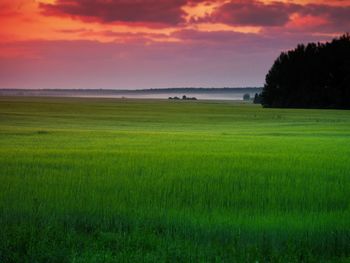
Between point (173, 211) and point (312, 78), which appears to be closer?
point (173, 211)

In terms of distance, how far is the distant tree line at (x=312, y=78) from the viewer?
10025 cm

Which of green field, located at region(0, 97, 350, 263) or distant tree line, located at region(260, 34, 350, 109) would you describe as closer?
green field, located at region(0, 97, 350, 263)

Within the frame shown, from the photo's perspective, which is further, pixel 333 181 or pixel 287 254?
pixel 333 181

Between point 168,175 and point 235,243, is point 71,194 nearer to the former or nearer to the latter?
point 168,175

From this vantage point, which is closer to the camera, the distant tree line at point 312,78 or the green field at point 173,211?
the green field at point 173,211

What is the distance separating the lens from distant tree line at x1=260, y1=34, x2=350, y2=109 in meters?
100

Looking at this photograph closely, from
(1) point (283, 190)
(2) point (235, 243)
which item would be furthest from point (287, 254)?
(1) point (283, 190)

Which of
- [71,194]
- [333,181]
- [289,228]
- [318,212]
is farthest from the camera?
[333,181]

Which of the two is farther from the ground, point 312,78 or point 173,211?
point 312,78

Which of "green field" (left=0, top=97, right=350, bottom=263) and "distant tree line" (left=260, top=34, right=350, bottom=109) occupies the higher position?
"distant tree line" (left=260, top=34, right=350, bottom=109)

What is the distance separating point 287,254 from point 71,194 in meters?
5.67

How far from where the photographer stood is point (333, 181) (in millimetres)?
15211

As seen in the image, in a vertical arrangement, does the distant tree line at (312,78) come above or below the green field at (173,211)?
above

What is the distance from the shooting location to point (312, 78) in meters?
105
